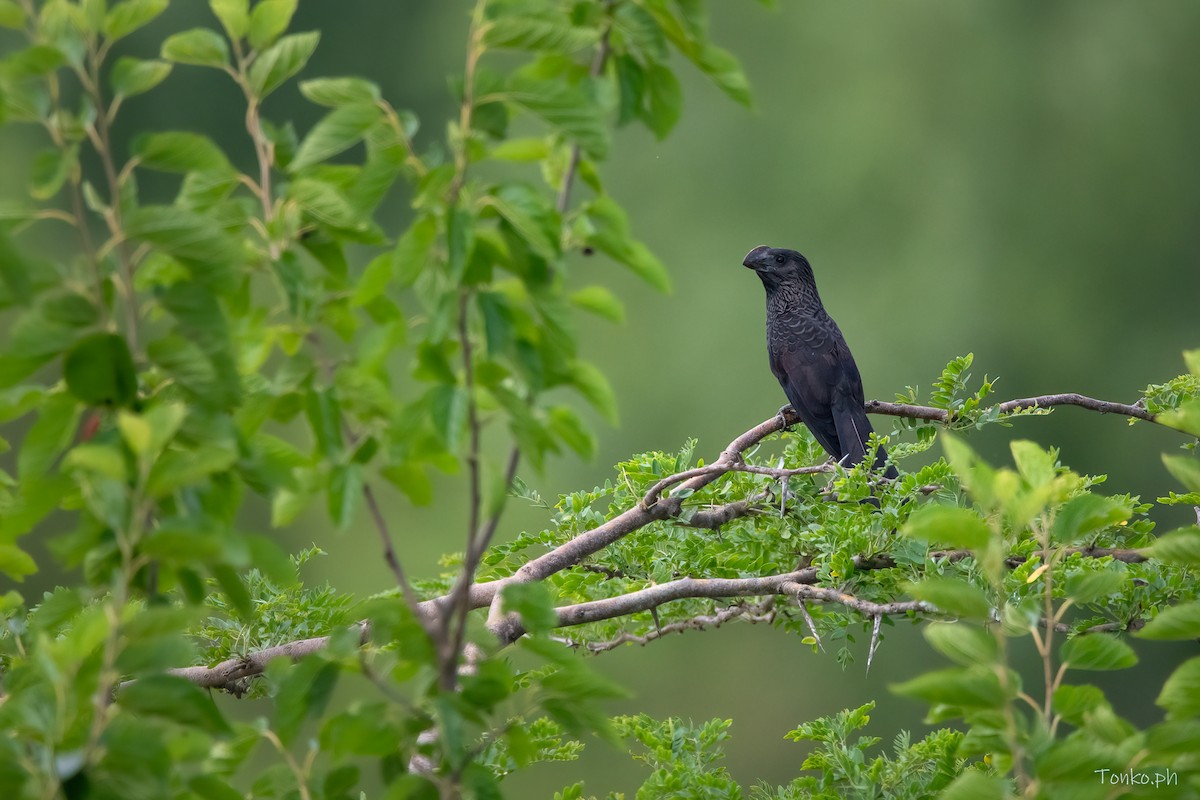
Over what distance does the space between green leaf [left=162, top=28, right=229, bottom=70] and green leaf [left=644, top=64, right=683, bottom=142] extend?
0.94 ft

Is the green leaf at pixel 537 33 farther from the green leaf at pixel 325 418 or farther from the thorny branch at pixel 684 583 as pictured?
the thorny branch at pixel 684 583

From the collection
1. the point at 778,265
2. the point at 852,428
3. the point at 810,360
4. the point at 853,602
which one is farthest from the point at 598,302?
the point at 778,265

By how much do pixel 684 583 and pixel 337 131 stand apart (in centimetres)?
88

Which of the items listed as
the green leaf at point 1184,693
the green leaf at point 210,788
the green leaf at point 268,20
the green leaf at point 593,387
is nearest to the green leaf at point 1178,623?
the green leaf at point 1184,693

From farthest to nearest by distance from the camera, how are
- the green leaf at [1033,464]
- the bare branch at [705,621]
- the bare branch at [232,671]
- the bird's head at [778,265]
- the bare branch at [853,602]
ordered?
the bird's head at [778,265]
the bare branch at [705,621]
the bare branch at [232,671]
the bare branch at [853,602]
the green leaf at [1033,464]

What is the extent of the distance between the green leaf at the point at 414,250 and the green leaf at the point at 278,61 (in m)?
0.17

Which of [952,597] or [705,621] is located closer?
[952,597]

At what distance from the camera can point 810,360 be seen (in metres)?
3.20

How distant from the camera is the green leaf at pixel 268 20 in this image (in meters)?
0.79

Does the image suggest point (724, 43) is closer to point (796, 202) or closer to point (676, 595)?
point (796, 202)

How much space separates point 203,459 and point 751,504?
1.18 meters

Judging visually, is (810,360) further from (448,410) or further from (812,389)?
(448,410)

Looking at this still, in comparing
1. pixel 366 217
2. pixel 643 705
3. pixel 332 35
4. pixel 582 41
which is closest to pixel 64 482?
pixel 366 217

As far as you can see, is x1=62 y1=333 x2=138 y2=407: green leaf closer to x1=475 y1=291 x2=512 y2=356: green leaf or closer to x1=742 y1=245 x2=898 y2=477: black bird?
x1=475 y1=291 x2=512 y2=356: green leaf
